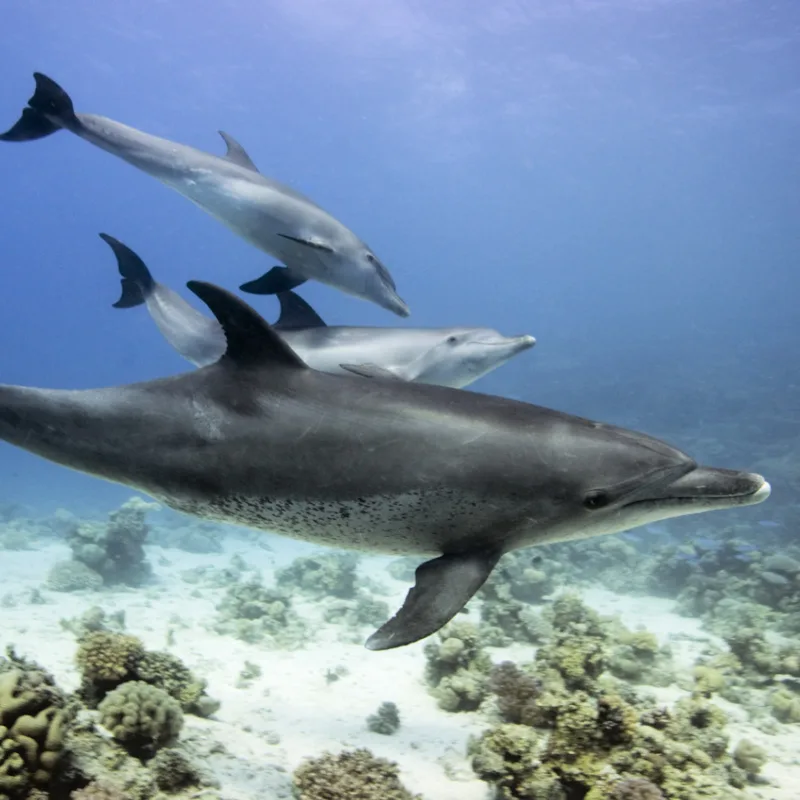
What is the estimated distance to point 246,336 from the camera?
3.73 metres

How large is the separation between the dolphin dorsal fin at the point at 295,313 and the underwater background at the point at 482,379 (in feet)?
11.4

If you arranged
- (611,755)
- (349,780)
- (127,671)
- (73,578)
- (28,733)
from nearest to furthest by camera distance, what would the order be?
(28,733)
(349,780)
(611,755)
(127,671)
(73,578)

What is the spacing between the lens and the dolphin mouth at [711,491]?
329 centimetres

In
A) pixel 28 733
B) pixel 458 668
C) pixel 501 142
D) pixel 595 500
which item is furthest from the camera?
pixel 501 142

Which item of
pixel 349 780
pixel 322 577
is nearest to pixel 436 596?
pixel 349 780

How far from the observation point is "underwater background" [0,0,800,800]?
615 centimetres

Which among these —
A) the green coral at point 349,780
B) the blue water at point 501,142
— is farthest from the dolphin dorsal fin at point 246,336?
the blue water at point 501,142

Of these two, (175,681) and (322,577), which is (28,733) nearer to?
(175,681)

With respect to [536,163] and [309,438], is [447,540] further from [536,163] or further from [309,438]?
[536,163]

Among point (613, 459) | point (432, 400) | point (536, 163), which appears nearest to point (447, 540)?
point (432, 400)

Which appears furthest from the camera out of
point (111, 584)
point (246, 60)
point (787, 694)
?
point (246, 60)

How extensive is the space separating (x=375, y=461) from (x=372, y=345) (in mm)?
2958

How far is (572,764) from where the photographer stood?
4598 millimetres

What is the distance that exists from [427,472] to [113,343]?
18423cm
